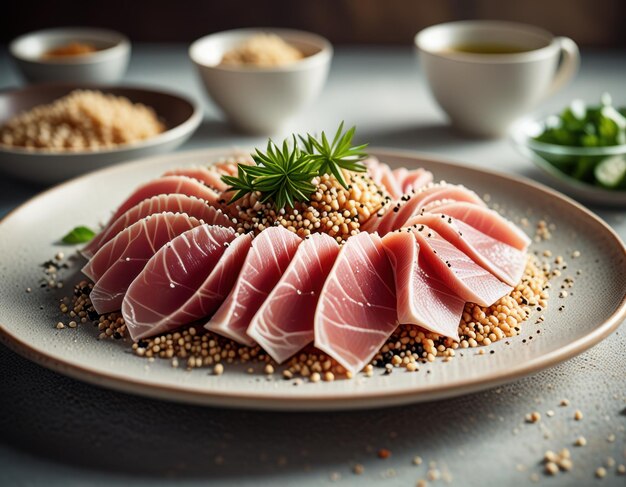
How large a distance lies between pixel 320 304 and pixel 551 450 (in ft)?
2.14

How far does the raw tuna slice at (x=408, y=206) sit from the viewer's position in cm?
234

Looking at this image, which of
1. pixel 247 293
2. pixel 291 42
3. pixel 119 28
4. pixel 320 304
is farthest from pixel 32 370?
pixel 119 28

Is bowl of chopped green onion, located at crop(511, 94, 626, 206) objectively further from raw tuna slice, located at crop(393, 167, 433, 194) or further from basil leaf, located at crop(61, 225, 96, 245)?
basil leaf, located at crop(61, 225, 96, 245)

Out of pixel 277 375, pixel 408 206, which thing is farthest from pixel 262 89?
pixel 277 375

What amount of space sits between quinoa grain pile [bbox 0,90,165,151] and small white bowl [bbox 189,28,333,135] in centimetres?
40

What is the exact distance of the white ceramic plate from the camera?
177 centimetres

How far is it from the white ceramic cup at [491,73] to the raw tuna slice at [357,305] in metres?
1.71

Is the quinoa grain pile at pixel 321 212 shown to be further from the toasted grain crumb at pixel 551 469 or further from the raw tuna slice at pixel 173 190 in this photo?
the toasted grain crumb at pixel 551 469

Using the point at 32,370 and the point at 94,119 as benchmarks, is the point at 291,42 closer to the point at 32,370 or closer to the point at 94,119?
the point at 94,119

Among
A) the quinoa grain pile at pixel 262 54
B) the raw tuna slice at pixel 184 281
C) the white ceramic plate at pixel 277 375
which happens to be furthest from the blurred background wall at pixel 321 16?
the raw tuna slice at pixel 184 281

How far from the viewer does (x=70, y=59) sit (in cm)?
414

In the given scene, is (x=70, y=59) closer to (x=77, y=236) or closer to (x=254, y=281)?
(x=77, y=236)

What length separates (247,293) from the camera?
204cm

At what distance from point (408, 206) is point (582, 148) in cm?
131
